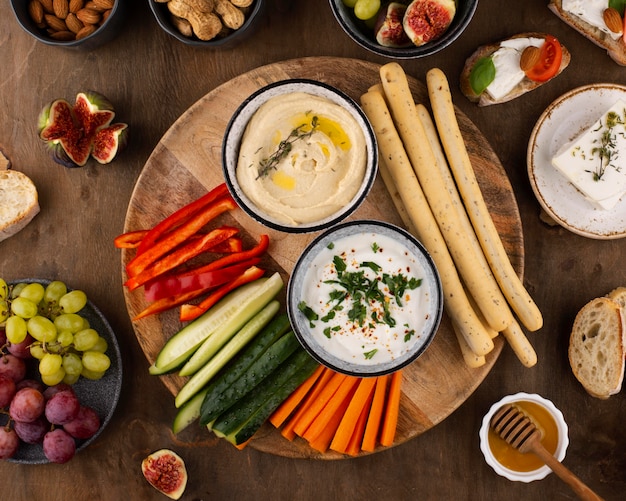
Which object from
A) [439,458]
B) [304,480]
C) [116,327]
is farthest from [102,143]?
[439,458]

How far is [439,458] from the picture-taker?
2703 millimetres

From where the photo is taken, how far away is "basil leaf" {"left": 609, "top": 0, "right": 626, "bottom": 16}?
93.9 inches

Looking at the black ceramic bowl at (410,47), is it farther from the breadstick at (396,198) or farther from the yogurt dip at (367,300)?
the yogurt dip at (367,300)

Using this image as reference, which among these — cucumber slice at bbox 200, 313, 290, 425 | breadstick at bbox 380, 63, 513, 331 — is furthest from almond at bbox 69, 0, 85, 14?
cucumber slice at bbox 200, 313, 290, 425

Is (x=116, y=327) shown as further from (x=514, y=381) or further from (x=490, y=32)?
(x=490, y=32)

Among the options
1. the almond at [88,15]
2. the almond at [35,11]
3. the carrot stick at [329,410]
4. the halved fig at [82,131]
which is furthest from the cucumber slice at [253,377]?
the almond at [35,11]

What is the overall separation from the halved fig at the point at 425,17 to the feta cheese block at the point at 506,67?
318 millimetres

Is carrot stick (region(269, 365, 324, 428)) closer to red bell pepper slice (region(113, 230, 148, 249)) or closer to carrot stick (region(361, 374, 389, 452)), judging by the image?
carrot stick (region(361, 374, 389, 452))

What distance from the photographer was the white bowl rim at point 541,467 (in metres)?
2.47

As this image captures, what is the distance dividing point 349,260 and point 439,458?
3.53 ft

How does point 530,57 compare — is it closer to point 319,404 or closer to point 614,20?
point 614,20

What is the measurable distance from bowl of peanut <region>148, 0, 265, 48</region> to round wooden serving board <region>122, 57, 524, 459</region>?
0.17 m

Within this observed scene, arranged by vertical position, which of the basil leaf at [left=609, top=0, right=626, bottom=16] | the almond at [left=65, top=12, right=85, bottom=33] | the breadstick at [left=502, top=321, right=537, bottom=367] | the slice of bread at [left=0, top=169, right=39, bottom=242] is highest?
the basil leaf at [left=609, top=0, right=626, bottom=16]

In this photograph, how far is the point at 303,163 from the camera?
2.14 meters
